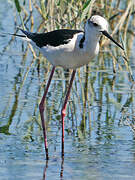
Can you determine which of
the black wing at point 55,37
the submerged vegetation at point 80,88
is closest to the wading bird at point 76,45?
the black wing at point 55,37

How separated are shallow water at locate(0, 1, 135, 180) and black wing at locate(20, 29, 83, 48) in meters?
0.88

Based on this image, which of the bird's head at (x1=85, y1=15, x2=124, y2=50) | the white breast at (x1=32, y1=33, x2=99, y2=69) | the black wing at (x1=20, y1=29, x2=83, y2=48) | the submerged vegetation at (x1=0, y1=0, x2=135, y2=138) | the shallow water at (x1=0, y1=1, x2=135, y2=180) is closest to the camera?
the shallow water at (x1=0, y1=1, x2=135, y2=180)

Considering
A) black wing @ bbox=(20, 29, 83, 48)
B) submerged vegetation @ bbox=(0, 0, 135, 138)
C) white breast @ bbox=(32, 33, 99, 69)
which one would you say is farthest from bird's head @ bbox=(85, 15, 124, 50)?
submerged vegetation @ bbox=(0, 0, 135, 138)

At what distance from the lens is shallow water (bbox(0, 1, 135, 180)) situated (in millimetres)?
4543

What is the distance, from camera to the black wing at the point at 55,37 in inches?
193

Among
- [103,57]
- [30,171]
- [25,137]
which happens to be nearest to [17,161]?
[30,171]

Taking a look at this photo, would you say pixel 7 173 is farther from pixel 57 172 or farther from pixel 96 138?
pixel 96 138

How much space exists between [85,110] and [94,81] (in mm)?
1124

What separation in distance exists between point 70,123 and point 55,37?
41.9 inches

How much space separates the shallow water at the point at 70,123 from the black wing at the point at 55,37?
0.88m

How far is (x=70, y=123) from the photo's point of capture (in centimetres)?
573

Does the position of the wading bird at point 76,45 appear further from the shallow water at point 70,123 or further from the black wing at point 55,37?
the shallow water at point 70,123

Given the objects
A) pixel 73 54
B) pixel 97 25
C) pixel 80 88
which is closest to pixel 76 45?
pixel 73 54

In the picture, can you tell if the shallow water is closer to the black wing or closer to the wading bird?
the wading bird
